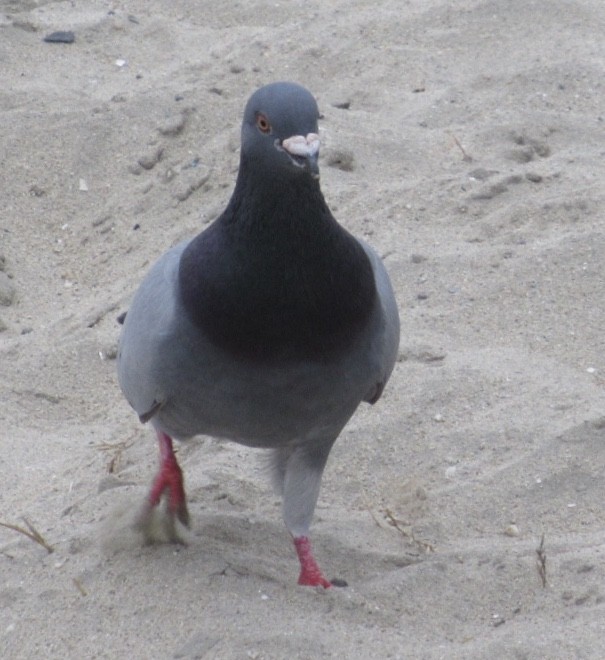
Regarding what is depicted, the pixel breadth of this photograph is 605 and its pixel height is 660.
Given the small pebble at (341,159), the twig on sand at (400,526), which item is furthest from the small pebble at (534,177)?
the twig on sand at (400,526)

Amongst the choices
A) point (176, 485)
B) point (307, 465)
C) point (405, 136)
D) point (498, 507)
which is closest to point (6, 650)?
point (176, 485)

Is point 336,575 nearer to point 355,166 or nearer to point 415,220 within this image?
point 415,220

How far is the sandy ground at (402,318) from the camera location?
377 centimetres

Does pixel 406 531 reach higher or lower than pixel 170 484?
lower

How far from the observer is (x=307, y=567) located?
4000 mm

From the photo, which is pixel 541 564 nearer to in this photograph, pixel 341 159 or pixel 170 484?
pixel 170 484

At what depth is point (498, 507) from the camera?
14.1 ft


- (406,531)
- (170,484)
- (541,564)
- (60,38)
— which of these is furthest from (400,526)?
(60,38)

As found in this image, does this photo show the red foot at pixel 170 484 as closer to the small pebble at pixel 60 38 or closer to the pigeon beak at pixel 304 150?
the pigeon beak at pixel 304 150

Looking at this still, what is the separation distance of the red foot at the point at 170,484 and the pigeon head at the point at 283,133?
1062 millimetres

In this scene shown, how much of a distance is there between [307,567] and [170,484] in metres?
0.50

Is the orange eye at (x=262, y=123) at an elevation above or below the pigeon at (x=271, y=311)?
above

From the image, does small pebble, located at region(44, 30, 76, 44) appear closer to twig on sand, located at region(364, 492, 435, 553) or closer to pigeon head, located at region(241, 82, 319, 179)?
twig on sand, located at region(364, 492, 435, 553)

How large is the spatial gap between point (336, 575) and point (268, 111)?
1.45 meters
